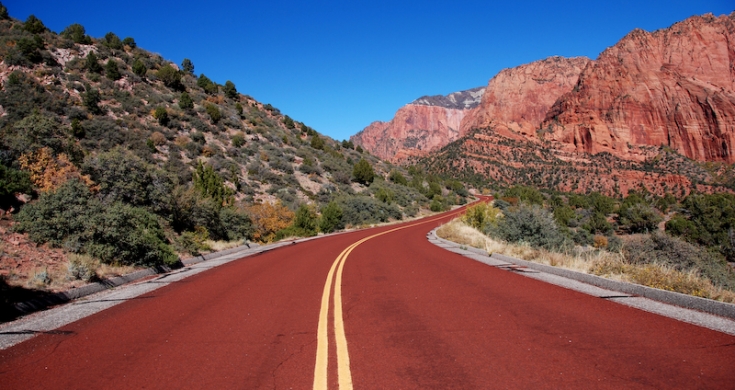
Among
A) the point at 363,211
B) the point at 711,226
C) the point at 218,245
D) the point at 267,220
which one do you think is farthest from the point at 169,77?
the point at 711,226

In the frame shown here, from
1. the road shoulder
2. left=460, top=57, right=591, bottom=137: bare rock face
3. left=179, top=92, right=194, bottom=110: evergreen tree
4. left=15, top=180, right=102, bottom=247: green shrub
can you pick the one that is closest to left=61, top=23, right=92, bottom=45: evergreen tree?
left=179, top=92, right=194, bottom=110: evergreen tree

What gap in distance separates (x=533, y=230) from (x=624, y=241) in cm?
1493

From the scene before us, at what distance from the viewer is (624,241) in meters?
27.5

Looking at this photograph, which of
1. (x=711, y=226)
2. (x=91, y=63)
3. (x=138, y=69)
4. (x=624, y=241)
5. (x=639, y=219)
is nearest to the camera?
(x=624, y=241)

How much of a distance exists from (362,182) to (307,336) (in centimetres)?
5048

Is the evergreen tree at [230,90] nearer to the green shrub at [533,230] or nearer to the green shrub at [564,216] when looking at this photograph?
the green shrub at [564,216]

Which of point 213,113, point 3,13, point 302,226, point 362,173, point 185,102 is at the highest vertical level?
point 3,13

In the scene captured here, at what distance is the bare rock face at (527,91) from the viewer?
144 metres

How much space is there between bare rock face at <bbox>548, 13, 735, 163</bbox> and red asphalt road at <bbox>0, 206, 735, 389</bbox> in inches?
4610

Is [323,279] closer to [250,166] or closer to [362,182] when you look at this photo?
[250,166]

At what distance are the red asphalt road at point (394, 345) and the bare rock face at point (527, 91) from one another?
13519 centimetres

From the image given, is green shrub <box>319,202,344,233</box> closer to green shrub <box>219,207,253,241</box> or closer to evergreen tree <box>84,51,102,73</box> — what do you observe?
green shrub <box>219,207,253,241</box>

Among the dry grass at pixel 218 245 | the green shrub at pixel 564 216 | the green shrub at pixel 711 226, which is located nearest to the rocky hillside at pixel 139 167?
the dry grass at pixel 218 245

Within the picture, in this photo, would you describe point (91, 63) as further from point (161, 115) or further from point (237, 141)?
point (237, 141)
